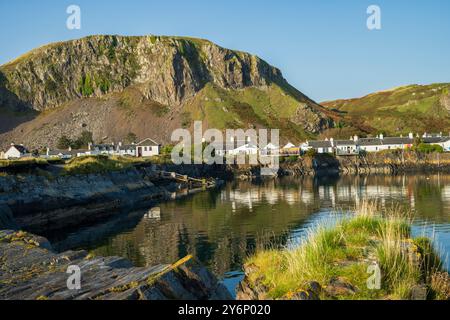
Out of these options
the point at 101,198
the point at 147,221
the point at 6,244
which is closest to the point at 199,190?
the point at 101,198

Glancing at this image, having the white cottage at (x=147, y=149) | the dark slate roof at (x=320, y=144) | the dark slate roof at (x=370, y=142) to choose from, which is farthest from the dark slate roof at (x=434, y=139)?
the white cottage at (x=147, y=149)

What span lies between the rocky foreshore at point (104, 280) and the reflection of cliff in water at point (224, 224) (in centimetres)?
667

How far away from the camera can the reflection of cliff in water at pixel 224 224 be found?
35.9 meters

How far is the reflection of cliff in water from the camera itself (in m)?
35.9

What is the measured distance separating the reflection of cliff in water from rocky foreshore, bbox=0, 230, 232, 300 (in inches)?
262

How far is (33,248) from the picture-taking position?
79.9ft

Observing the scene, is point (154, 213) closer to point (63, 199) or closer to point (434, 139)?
point (63, 199)

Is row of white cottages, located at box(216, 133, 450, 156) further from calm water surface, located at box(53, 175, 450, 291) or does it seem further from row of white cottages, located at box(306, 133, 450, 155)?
calm water surface, located at box(53, 175, 450, 291)

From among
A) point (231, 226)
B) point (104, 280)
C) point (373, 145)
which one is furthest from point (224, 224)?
point (373, 145)

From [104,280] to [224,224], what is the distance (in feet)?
115

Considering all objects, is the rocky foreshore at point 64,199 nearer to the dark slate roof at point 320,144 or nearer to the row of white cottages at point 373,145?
the row of white cottages at point 373,145

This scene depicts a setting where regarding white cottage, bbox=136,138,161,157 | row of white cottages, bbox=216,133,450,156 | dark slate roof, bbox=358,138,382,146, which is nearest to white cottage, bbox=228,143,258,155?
row of white cottages, bbox=216,133,450,156

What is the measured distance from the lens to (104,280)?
16141 millimetres

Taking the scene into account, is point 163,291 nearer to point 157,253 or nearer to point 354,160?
point 157,253
